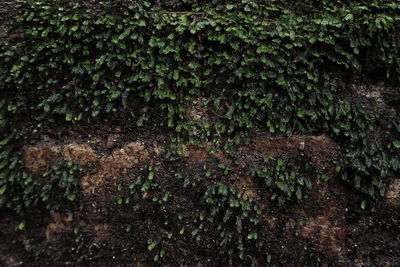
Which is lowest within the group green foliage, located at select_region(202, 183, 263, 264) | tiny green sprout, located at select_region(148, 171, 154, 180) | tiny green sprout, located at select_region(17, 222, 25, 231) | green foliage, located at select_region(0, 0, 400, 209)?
tiny green sprout, located at select_region(17, 222, 25, 231)

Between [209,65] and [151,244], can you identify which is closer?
[209,65]

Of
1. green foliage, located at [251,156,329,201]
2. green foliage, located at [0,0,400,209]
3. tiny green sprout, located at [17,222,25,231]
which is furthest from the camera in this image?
tiny green sprout, located at [17,222,25,231]

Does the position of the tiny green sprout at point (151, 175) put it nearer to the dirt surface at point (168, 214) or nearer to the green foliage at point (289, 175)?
the dirt surface at point (168, 214)

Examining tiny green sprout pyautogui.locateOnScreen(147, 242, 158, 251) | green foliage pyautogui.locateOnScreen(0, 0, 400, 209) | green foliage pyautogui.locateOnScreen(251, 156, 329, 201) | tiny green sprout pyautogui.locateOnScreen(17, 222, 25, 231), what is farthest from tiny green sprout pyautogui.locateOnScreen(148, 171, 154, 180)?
tiny green sprout pyautogui.locateOnScreen(17, 222, 25, 231)

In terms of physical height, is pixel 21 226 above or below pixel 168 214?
below

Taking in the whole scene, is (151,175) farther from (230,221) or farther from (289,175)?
(289,175)

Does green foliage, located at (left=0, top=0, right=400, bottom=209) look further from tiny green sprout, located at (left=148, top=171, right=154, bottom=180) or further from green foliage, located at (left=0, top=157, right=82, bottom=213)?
tiny green sprout, located at (left=148, top=171, right=154, bottom=180)

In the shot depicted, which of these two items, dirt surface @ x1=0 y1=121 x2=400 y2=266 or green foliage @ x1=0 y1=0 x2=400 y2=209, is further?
dirt surface @ x1=0 y1=121 x2=400 y2=266

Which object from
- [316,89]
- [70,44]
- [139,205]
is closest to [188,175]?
[139,205]

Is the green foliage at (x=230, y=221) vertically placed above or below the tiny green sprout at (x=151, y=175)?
below

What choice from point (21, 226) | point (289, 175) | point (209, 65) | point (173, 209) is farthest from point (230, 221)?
point (21, 226)

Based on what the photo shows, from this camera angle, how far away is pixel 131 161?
9.70ft

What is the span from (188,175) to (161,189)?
1.13ft

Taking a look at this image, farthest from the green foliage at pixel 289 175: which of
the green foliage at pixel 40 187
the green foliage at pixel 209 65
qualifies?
the green foliage at pixel 40 187
